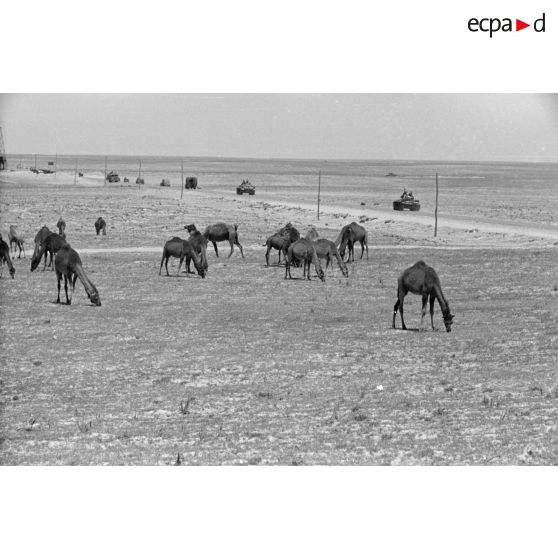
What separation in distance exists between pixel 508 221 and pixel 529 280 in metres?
31.6

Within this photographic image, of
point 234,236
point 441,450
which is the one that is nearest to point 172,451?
point 441,450

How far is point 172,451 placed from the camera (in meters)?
11.4

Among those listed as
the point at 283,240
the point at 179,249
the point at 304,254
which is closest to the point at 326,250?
the point at 304,254

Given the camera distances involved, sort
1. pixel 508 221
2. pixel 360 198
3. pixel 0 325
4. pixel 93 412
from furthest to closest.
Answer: pixel 360 198 < pixel 508 221 < pixel 0 325 < pixel 93 412

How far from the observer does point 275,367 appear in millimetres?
16484

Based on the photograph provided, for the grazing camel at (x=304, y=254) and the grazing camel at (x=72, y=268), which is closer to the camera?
the grazing camel at (x=72, y=268)

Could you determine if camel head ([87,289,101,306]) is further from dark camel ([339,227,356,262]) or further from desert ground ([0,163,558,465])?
dark camel ([339,227,356,262])

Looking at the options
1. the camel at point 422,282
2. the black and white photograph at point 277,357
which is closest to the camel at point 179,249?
the black and white photograph at point 277,357

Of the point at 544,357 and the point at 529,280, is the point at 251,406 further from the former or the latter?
the point at 529,280

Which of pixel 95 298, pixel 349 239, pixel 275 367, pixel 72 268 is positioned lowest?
pixel 275 367

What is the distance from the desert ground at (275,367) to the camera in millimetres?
11664

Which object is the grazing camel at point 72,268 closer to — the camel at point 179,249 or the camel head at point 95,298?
the camel head at point 95,298

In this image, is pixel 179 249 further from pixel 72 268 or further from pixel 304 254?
pixel 72 268

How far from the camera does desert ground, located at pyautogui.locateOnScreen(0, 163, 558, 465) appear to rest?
1166 cm
